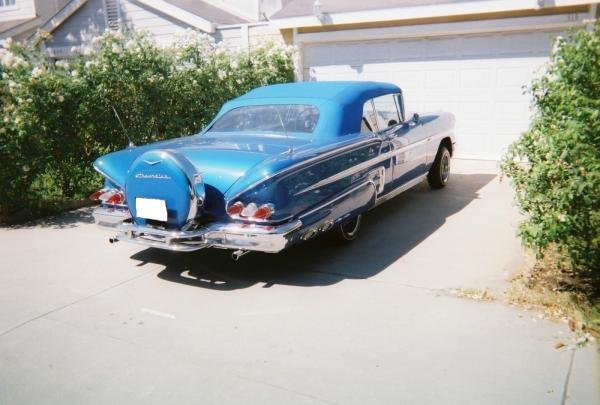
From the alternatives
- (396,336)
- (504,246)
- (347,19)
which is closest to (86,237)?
(396,336)

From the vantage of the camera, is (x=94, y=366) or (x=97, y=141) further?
(x=97, y=141)

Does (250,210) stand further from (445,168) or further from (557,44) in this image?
(445,168)

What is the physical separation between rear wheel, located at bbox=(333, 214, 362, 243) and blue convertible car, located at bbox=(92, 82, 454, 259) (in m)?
0.01

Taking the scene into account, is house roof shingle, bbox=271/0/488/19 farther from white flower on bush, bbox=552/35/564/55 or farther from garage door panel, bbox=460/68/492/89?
white flower on bush, bbox=552/35/564/55

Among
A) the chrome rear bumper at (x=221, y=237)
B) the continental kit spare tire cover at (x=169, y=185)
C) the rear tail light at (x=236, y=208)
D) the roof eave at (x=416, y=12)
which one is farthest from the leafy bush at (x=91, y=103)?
the rear tail light at (x=236, y=208)

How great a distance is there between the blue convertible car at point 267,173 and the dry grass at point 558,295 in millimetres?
1591

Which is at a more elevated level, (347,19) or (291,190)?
(347,19)

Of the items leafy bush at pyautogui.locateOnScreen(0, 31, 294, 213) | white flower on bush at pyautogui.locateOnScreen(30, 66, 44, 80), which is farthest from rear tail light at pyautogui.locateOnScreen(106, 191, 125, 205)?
white flower on bush at pyautogui.locateOnScreen(30, 66, 44, 80)

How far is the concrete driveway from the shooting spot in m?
2.97

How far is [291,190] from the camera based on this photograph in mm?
4121

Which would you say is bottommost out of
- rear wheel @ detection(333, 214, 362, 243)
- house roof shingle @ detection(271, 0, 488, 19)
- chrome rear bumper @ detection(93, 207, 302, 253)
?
rear wheel @ detection(333, 214, 362, 243)

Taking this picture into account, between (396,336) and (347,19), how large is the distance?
25.7 ft

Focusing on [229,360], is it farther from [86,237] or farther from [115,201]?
[86,237]

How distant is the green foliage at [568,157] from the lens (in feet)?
11.4
